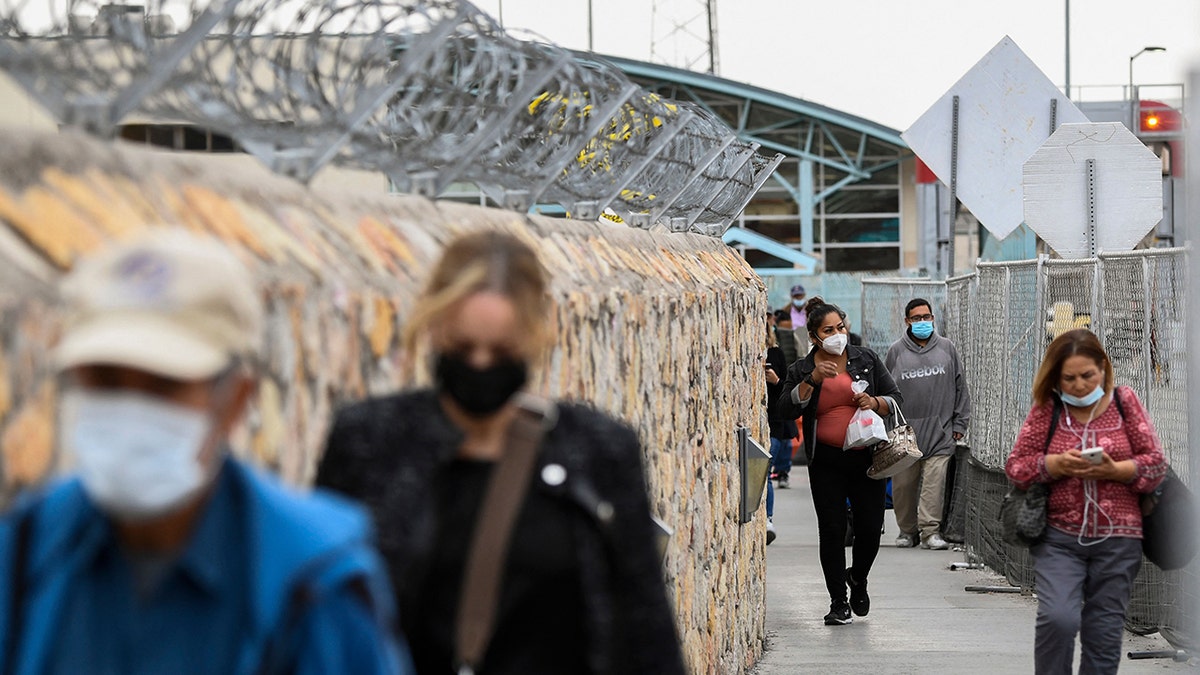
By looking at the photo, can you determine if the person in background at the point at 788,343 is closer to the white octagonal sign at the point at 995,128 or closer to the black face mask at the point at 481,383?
the white octagonal sign at the point at 995,128

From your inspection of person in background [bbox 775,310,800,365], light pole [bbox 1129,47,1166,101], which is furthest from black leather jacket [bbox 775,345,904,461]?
light pole [bbox 1129,47,1166,101]

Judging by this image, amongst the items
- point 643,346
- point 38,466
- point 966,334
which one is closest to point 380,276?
point 38,466

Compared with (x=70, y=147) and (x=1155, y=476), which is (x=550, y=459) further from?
(x=1155, y=476)

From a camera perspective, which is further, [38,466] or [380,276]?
[380,276]

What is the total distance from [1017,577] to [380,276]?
28.0ft

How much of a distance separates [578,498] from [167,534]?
980mm

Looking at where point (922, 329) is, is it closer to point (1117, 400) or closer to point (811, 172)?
point (1117, 400)

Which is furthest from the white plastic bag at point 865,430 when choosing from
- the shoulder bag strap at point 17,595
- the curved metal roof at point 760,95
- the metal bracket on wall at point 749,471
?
the curved metal roof at point 760,95

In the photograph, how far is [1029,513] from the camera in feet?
22.6

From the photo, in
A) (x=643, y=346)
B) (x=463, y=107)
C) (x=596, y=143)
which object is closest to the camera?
(x=463, y=107)

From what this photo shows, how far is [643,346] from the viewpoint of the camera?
612 centimetres

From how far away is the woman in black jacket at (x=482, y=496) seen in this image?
301 centimetres

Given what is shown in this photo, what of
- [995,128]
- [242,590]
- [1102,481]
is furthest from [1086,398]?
[995,128]

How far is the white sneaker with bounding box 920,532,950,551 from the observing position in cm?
1403
